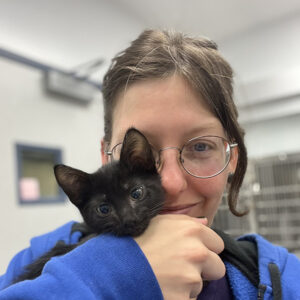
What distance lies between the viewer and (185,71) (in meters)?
0.85

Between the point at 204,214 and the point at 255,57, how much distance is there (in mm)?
2484

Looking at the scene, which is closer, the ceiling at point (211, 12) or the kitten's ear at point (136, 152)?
the kitten's ear at point (136, 152)

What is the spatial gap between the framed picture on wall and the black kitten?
1.17m

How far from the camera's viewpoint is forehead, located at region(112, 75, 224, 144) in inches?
31.0

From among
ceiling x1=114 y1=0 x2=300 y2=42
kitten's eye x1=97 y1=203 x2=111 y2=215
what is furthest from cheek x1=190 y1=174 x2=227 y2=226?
ceiling x1=114 y1=0 x2=300 y2=42

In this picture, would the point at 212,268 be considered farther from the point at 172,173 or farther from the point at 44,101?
the point at 44,101

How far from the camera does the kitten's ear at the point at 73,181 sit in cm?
78

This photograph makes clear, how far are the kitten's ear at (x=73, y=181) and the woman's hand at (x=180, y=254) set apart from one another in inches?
8.3

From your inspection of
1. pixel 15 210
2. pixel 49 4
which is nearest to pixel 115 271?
pixel 15 210

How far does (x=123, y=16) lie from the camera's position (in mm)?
2727

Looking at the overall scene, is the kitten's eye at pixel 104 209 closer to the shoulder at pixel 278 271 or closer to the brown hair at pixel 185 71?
the brown hair at pixel 185 71

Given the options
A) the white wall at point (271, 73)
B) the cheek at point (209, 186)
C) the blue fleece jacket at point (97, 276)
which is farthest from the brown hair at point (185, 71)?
the white wall at point (271, 73)

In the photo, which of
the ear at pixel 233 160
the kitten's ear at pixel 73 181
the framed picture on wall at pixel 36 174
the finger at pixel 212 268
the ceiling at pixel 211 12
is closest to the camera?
the finger at pixel 212 268

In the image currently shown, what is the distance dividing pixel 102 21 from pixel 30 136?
3.90 feet
